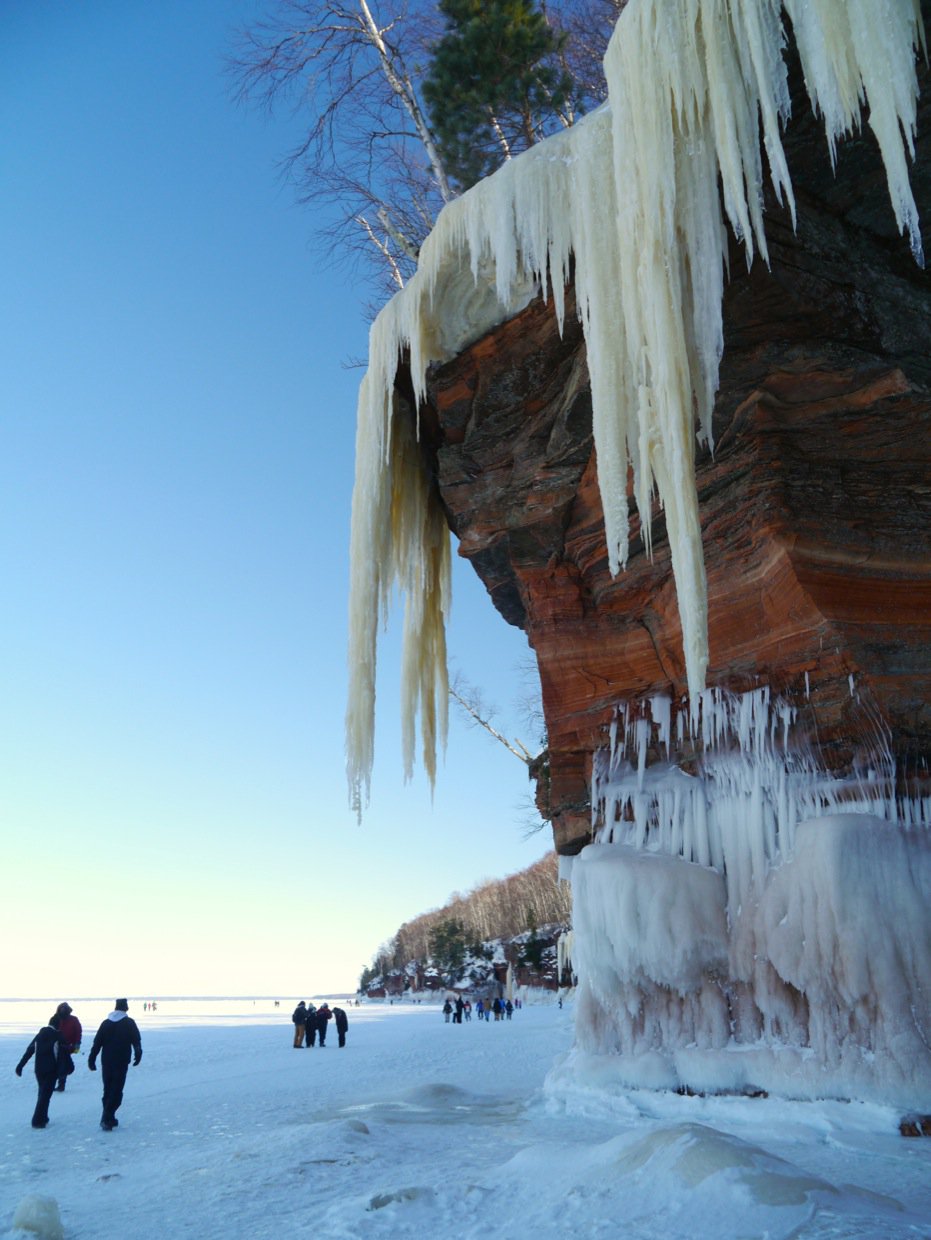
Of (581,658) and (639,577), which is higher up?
(639,577)

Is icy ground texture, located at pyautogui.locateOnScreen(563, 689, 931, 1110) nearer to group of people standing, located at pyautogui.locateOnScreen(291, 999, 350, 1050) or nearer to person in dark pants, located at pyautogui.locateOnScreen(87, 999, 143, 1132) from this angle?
person in dark pants, located at pyautogui.locateOnScreen(87, 999, 143, 1132)

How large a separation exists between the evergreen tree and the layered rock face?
4.28 meters

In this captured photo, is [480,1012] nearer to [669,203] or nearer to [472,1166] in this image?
[472,1166]

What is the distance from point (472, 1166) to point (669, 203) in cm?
550

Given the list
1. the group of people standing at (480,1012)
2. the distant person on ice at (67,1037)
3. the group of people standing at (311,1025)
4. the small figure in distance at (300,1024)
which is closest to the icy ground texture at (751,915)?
the distant person on ice at (67,1037)

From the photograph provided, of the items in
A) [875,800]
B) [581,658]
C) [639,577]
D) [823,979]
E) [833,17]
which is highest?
[833,17]

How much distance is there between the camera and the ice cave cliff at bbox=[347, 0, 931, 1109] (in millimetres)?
5141

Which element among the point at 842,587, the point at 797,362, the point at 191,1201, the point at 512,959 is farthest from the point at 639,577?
the point at 512,959

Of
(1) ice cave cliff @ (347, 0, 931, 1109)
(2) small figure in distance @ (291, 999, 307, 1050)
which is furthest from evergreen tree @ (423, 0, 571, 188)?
(2) small figure in distance @ (291, 999, 307, 1050)

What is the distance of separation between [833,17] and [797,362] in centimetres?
217

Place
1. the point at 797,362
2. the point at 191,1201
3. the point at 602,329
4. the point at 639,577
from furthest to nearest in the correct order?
the point at 639,577
the point at 797,362
the point at 602,329
the point at 191,1201

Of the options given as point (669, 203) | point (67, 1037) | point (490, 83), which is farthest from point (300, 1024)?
point (669, 203)

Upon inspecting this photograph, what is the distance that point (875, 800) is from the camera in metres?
6.41

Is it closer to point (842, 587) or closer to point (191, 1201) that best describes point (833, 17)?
point (842, 587)
